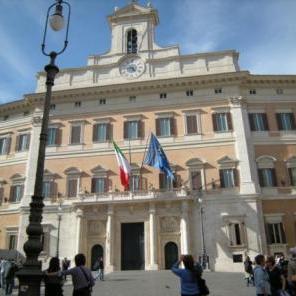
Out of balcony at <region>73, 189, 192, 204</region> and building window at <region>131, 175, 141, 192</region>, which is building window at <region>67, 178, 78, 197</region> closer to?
balcony at <region>73, 189, 192, 204</region>

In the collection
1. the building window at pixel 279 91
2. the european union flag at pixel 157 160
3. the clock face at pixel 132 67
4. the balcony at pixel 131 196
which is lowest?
the balcony at pixel 131 196

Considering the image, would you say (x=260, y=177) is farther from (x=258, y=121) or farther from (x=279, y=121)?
(x=279, y=121)

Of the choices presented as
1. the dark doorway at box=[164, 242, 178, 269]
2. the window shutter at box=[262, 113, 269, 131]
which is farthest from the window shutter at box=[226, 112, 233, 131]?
the dark doorway at box=[164, 242, 178, 269]

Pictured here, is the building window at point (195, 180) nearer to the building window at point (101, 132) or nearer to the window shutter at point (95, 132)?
the building window at point (101, 132)

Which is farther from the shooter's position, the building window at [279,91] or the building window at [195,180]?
the building window at [279,91]

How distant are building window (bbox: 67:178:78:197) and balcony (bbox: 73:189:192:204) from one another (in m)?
1.33

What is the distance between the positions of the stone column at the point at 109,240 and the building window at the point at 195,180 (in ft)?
20.2

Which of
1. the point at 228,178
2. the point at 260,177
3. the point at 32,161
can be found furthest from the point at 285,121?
the point at 32,161

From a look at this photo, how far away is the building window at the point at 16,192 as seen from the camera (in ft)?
89.1

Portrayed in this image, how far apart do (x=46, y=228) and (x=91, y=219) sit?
12.2ft

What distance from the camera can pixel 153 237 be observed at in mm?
23359

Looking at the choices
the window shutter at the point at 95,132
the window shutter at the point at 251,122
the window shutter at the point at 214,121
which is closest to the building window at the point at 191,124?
the window shutter at the point at 214,121

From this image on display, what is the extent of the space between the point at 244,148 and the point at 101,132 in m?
11.2

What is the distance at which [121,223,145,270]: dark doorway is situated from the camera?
23781 mm
